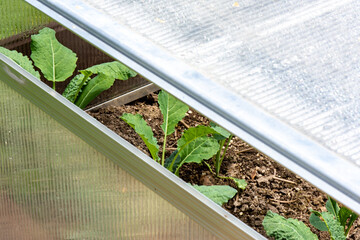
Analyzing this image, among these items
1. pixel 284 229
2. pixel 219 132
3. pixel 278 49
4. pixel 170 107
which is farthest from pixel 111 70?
pixel 278 49

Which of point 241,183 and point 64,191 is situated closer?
point 64,191

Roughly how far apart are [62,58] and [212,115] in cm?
137

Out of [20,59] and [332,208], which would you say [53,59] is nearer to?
[20,59]

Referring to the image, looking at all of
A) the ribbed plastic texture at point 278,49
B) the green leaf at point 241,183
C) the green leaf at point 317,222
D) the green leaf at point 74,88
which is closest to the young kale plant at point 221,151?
the green leaf at point 241,183

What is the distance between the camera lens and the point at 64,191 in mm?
1567

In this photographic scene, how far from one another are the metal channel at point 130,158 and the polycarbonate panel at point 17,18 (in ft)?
1.56

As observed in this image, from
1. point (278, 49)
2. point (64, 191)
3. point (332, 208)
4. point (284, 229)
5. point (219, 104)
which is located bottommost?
point (64, 191)

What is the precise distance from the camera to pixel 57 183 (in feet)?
5.16

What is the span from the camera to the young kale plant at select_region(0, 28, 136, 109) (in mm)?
2170

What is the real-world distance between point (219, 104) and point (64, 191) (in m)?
0.72

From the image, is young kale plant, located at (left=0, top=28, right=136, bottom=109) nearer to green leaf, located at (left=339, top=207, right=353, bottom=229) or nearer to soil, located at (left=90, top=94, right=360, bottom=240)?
soil, located at (left=90, top=94, right=360, bottom=240)

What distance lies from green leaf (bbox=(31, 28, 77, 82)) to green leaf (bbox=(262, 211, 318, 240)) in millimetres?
945

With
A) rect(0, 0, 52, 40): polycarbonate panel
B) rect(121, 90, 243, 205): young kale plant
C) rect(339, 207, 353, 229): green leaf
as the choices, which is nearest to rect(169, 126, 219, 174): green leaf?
rect(121, 90, 243, 205): young kale plant

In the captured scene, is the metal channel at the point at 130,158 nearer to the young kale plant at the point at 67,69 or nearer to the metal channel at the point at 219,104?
the metal channel at the point at 219,104
